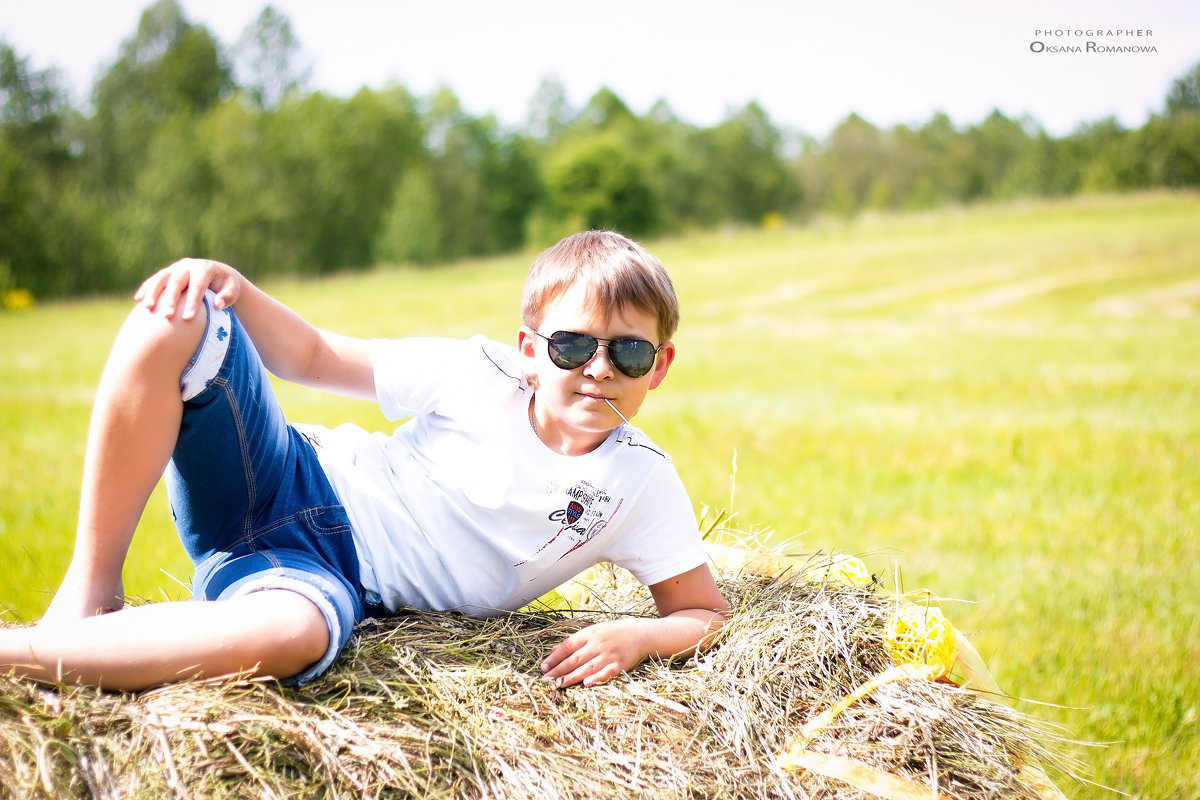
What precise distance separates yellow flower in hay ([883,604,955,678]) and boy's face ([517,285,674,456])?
0.91 metres

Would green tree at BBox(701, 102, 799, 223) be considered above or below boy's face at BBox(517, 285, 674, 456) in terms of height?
above

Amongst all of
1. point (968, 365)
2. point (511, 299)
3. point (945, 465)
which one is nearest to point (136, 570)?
point (945, 465)

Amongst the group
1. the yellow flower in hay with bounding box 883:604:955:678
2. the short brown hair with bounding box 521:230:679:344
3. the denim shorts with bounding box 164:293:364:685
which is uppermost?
the short brown hair with bounding box 521:230:679:344

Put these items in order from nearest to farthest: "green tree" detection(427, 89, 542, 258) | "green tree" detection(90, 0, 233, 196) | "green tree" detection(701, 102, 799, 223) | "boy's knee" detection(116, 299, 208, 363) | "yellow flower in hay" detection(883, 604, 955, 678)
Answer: "boy's knee" detection(116, 299, 208, 363) → "yellow flower in hay" detection(883, 604, 955, 678) → "green tree" detection(90, 0, 233, 196) → "green tree" detection(427, 89, 542, 258) → "green tree" detection(701, 102, 799, 223)

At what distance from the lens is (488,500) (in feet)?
8.39

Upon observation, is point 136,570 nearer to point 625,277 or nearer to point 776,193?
point 625,277

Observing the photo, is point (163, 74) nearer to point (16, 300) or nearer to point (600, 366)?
point (16, 300)

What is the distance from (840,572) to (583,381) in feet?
3.44

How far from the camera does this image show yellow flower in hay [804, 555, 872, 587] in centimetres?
284

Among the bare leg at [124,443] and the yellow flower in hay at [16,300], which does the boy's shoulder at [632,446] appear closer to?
the bare leg at [124,443]

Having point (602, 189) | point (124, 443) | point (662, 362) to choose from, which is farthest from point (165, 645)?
point (602, 189)

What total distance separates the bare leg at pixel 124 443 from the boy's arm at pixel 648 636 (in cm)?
104

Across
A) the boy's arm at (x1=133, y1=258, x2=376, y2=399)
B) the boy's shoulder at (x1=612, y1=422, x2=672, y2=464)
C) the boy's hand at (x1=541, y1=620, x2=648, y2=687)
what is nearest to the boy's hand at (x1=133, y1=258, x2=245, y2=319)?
the boy's arm at (x1=133, y1=258, x2=376, y2=399)

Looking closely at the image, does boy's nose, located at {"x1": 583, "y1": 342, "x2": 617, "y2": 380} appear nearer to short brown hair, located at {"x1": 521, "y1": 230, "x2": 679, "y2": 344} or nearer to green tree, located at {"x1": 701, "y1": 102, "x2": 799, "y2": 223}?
short brown hair, located at {"x1": 521, "y1": 230, "x2": 679, "y2": 344}
